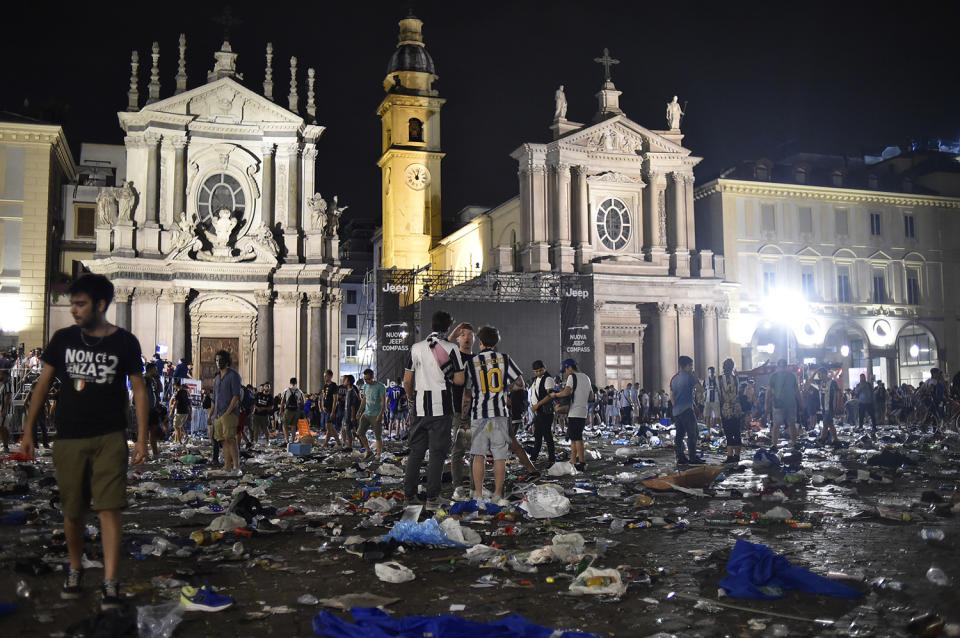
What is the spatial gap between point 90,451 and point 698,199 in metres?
43.8

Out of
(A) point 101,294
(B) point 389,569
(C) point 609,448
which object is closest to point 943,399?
(C) point 609,448

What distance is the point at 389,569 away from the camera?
5668 millimetres

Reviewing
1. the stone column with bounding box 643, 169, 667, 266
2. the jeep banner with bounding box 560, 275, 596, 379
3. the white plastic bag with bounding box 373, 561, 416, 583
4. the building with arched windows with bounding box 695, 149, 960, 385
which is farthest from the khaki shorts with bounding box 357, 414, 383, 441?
the building with arched windows with bounding box 695, 149, 960, 385

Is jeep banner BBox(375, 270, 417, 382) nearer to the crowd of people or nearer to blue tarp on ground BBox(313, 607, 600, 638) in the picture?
the crowd of people

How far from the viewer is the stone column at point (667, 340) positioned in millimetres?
39875

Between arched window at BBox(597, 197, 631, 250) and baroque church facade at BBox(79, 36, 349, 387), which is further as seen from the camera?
arched window at BBox(597, 197, 631, 250)

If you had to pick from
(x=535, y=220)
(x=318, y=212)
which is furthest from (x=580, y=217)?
(x=318, y=212)

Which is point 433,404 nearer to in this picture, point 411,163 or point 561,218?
point 561,218

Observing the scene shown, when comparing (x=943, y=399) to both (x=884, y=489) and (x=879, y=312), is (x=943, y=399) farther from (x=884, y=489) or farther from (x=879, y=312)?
(x=879, y=312)

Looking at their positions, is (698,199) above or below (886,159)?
below

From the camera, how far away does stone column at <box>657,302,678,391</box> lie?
3988cm

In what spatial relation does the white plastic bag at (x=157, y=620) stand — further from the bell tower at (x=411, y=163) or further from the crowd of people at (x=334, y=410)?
the bell tower at (x=411, y=163)

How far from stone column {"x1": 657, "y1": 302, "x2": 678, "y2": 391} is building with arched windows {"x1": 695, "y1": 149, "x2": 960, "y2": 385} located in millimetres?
4037

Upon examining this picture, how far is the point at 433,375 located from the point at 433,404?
0.30 m
